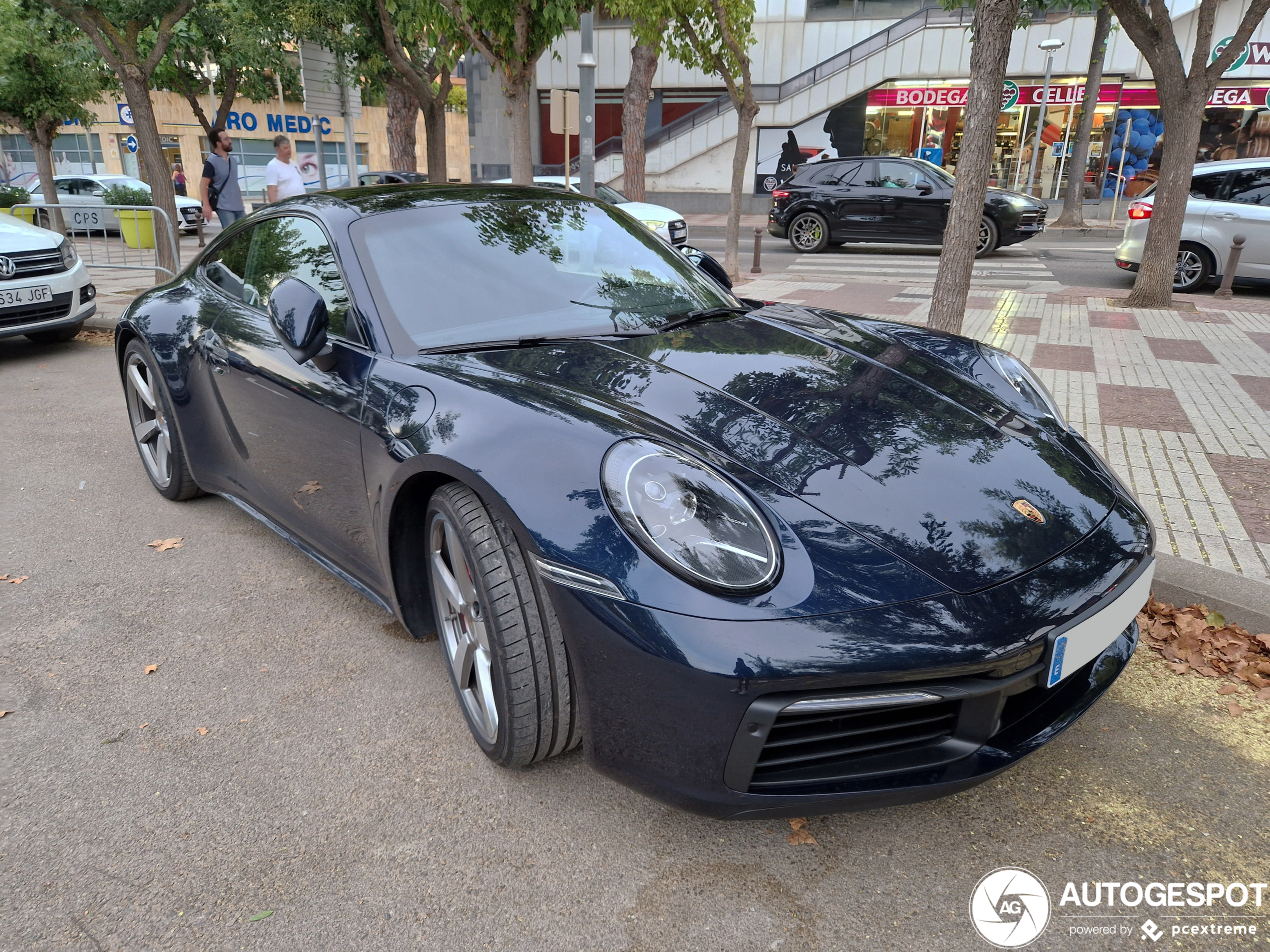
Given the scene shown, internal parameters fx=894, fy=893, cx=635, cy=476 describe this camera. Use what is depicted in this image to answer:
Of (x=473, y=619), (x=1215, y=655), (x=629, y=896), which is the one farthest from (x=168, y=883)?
(x=1215, y=655)

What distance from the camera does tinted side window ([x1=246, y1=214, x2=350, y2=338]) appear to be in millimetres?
2871

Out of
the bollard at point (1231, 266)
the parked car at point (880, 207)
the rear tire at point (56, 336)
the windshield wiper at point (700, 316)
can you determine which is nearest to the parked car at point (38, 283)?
the rear tire at point (56, 336)

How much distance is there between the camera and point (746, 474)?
81.9 inches

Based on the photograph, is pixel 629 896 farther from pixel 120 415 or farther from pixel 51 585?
pixel 120 415

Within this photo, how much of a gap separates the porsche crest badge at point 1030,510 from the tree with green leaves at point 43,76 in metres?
20.4

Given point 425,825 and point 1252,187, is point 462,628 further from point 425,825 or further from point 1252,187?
point 1252,187

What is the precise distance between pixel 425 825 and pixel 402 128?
17.2 metres

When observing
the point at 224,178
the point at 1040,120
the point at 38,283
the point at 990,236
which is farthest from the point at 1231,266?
the point at 1040,120

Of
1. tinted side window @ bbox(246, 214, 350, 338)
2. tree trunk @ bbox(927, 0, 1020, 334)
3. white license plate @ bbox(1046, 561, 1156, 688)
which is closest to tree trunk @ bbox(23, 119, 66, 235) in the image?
tinted side window @ bbox(246, 214, 350, 338)

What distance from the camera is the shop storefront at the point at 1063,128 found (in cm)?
2442

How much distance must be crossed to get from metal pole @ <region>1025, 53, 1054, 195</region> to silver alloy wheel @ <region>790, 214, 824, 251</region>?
8638 millimetres

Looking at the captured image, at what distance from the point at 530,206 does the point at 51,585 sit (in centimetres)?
239

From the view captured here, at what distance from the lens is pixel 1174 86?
9.30 metres

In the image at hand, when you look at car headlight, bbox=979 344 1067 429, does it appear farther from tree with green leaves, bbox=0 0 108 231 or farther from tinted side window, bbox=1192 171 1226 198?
tree with green leaves, bbox=0 0 108 231
